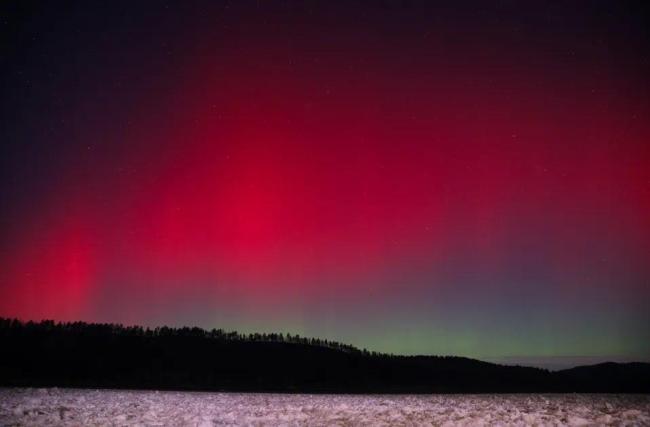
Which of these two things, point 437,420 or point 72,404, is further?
point 72,404

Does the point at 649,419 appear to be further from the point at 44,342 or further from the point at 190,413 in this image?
the point at 44,342

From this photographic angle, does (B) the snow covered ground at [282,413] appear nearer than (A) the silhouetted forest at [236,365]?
Yes

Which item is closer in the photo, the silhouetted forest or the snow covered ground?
the snow covered ground

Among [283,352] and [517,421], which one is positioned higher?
[283,352]

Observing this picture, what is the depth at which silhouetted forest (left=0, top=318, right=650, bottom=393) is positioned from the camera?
50250 mm

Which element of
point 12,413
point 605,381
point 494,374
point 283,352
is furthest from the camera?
point 283,352

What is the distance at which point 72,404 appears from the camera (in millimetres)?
15000

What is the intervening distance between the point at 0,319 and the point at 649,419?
66.5 m

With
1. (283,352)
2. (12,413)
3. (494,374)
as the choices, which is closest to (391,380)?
(494,374)

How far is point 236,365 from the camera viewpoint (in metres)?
63.9

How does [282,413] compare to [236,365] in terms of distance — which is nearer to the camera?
[282,413]

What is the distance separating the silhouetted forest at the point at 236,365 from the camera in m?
50.2

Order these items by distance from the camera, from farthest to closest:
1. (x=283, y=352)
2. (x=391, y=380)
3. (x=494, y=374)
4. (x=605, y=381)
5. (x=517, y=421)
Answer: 1. (x=283, y=352)
2. (x=391, y=380)
3. (x=494, y=374)
4. (x=605, y=381)
5. (x=517, y=421)

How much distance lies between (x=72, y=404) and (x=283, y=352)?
55.2m
